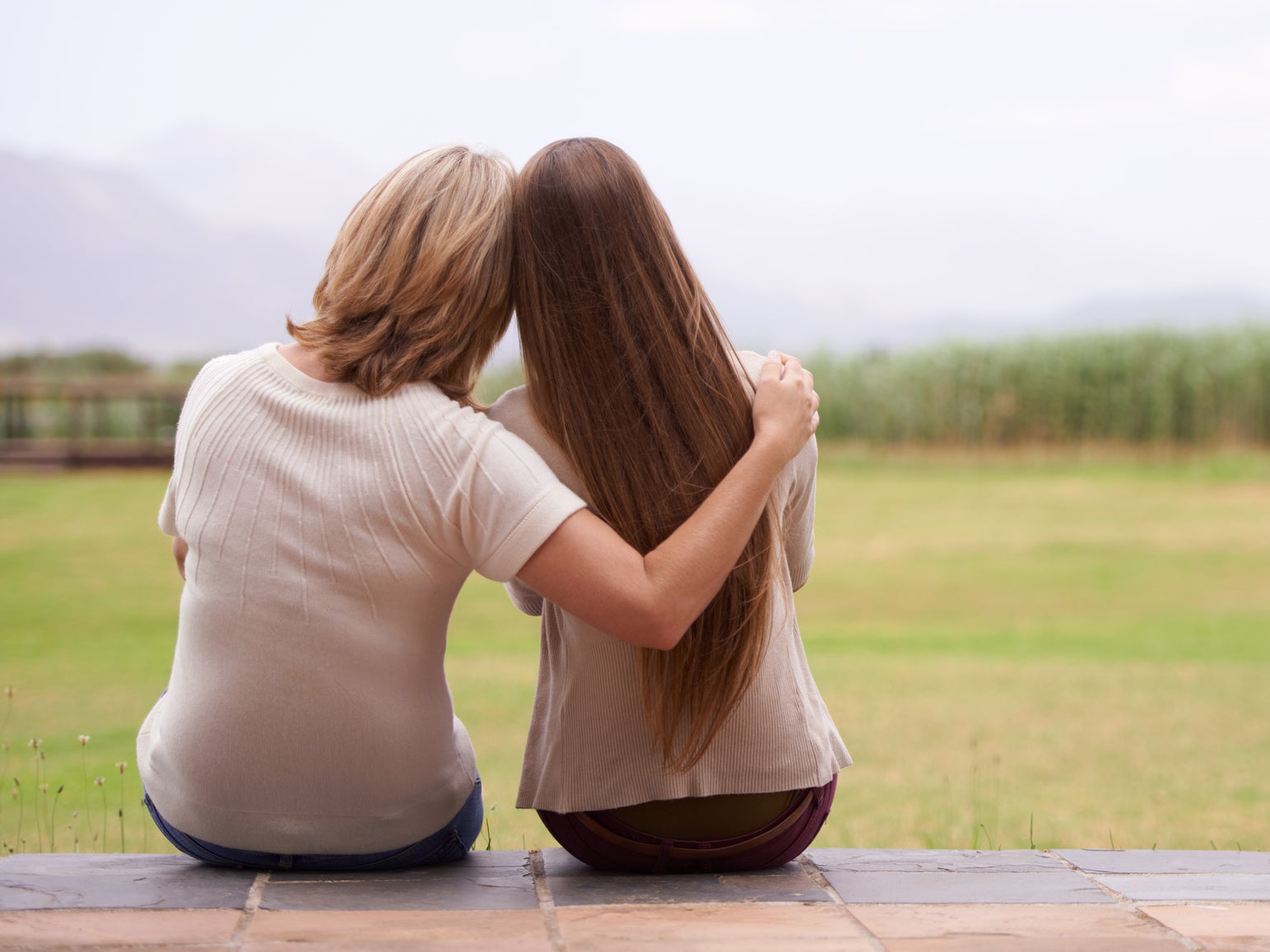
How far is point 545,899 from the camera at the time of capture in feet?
4.92

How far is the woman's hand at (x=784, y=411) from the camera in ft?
4.75

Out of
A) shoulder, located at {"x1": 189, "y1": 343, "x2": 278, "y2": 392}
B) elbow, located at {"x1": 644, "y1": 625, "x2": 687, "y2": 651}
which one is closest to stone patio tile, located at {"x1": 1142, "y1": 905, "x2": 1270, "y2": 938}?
elbow, located at {"x1": 644, "y1": 625, "x2": 687, "y2": 651}

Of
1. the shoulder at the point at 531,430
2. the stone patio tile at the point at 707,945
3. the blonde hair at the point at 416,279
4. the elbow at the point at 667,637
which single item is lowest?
the stone patio tile at the point at 707,945

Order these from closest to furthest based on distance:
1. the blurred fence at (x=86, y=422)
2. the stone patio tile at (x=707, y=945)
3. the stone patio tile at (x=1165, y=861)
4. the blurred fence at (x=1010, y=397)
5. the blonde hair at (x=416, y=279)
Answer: the stone patio tile at (x=707, y=945), the blonde hair at (x=416, y=279), the stone patio tile at (x=1165, y=861), the blurred fence at (x=86, y=422), the blurred fence at (x=1010, y=397)

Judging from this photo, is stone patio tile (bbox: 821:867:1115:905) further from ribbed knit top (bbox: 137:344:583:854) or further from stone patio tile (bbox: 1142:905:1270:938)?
ribbed knit top (bbox: 137:344:583:854)

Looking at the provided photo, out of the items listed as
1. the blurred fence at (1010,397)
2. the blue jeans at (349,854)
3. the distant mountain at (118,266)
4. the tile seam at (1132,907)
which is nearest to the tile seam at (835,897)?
the tile seam at (1132,907)

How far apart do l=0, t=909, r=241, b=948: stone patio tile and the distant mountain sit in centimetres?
9549

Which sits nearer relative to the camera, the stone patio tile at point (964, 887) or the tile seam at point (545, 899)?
the tile seam at point (545, 899)

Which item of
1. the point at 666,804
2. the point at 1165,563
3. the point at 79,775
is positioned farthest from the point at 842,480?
the point at 666,804

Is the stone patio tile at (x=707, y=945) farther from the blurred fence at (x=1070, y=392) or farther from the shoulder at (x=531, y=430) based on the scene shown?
the blurred fence at (x=1070, y=392)

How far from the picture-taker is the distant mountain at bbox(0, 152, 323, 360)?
316 ft

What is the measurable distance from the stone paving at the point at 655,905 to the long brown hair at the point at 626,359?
0.32 meters

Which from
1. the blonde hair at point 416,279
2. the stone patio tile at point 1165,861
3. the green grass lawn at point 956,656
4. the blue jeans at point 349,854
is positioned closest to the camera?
the blonde hair at point 416,279

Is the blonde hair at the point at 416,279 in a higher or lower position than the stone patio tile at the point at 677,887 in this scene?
higher
